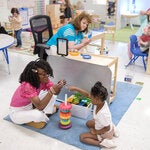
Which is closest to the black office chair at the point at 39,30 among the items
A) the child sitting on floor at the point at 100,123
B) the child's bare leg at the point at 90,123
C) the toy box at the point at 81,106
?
the toy box at the point at 81,106

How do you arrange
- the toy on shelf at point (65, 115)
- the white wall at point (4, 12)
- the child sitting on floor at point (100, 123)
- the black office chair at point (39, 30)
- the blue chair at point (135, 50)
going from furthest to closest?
the white wall at point (4, 12)
the blue chair at point (135, 50)
the black office chair at point (39, 30)
the toy on shelf at point (65, 115)
the child sitting on floor at point (100, 123)

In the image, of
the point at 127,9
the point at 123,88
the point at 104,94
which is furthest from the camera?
the point at 127,9

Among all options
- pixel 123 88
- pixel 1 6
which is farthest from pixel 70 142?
pixel 1 6

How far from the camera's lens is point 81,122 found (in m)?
2.36

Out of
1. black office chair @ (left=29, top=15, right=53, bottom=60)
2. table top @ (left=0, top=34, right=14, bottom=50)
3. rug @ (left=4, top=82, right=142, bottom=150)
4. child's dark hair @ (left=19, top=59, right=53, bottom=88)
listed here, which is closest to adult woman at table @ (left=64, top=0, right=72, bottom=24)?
table top @ (left=0, top=34, right=14, bottom=50)

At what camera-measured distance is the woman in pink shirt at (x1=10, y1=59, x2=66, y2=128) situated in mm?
2053

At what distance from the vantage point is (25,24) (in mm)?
6488

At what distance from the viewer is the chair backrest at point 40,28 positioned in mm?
3139

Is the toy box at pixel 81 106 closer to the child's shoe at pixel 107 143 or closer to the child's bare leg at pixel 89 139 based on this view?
the child's bare leg at pixel 89 139

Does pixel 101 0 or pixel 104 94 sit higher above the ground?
pixel 101 0

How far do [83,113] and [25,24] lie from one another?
4.74m

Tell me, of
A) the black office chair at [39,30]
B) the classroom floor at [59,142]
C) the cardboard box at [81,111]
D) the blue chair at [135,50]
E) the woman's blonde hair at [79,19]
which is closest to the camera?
the classroom floor at [59,142]

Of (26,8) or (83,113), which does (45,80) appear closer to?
(83,113)

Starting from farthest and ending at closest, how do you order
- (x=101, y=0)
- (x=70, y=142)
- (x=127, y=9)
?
(x=101, y=0)
(x=127, y=9)
(x=70, y=142)
